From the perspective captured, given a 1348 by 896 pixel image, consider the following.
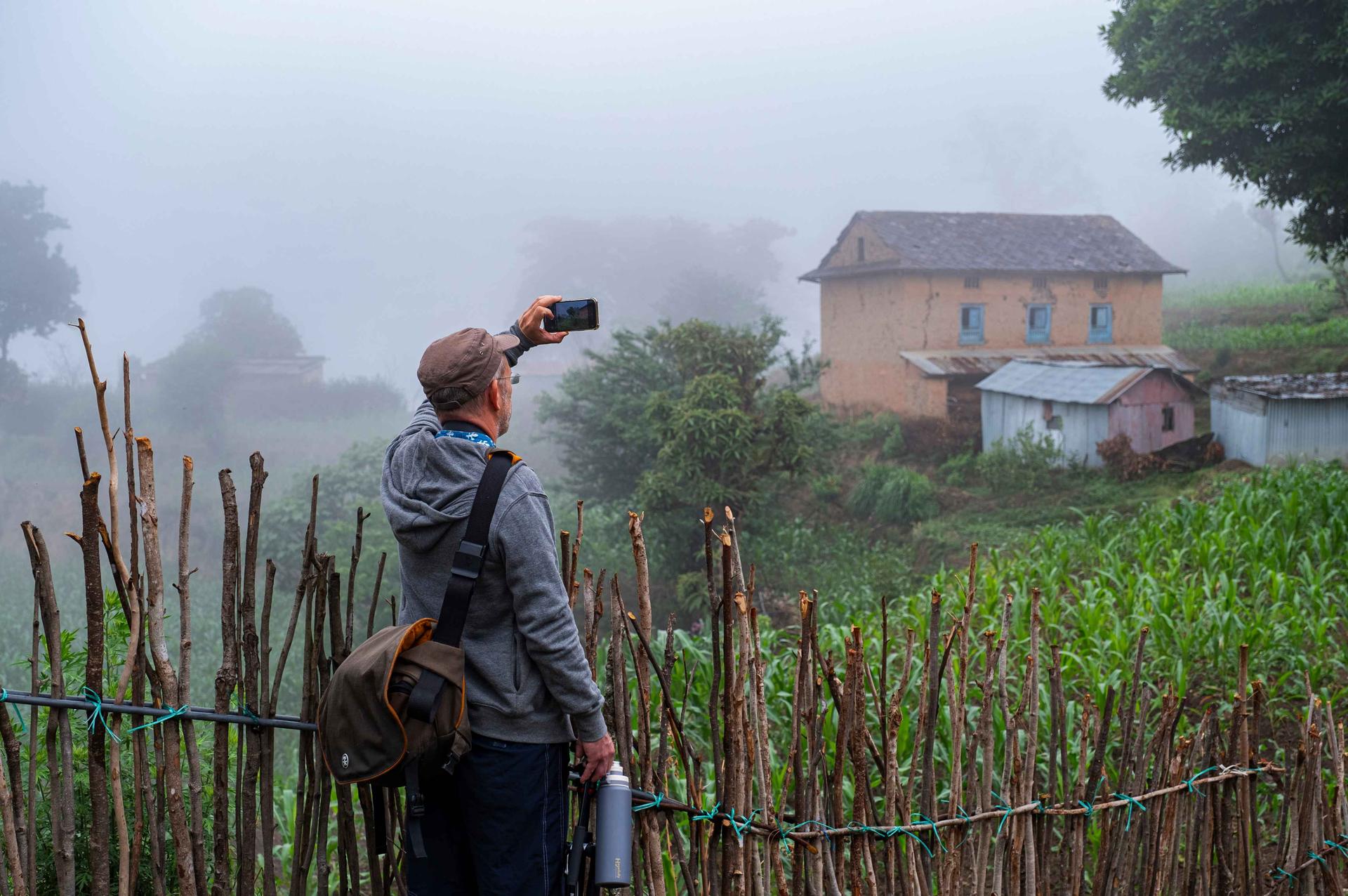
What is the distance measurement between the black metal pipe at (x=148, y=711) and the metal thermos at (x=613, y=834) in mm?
633

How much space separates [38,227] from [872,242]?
77.1ft

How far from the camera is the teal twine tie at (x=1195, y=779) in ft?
8.82

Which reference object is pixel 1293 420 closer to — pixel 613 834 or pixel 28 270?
pixel 613 834

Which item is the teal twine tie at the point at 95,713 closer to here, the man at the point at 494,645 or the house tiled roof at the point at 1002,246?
the man at the point at 494,645

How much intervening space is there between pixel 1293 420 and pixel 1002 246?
345 inches

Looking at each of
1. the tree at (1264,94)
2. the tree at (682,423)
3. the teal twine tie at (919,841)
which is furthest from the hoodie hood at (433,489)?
the tree at (1264,94)

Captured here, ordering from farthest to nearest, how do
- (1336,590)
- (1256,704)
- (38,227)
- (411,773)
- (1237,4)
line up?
(38,227) → (1237,4) → (1336,590) → (1256,704) → (411,773)

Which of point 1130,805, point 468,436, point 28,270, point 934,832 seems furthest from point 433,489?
point 28,270

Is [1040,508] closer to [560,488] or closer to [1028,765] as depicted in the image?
[560,488]

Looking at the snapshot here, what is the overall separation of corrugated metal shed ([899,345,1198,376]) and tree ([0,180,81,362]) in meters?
23.1

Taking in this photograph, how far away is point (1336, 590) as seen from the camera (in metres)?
6.86

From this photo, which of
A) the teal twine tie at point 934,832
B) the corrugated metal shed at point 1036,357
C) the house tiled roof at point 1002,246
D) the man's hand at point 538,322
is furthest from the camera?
the house tiled roof at point 1002,246

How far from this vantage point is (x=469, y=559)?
5.99ft

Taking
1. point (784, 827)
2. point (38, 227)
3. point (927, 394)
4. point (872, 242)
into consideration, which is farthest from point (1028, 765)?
point (38, 227)
